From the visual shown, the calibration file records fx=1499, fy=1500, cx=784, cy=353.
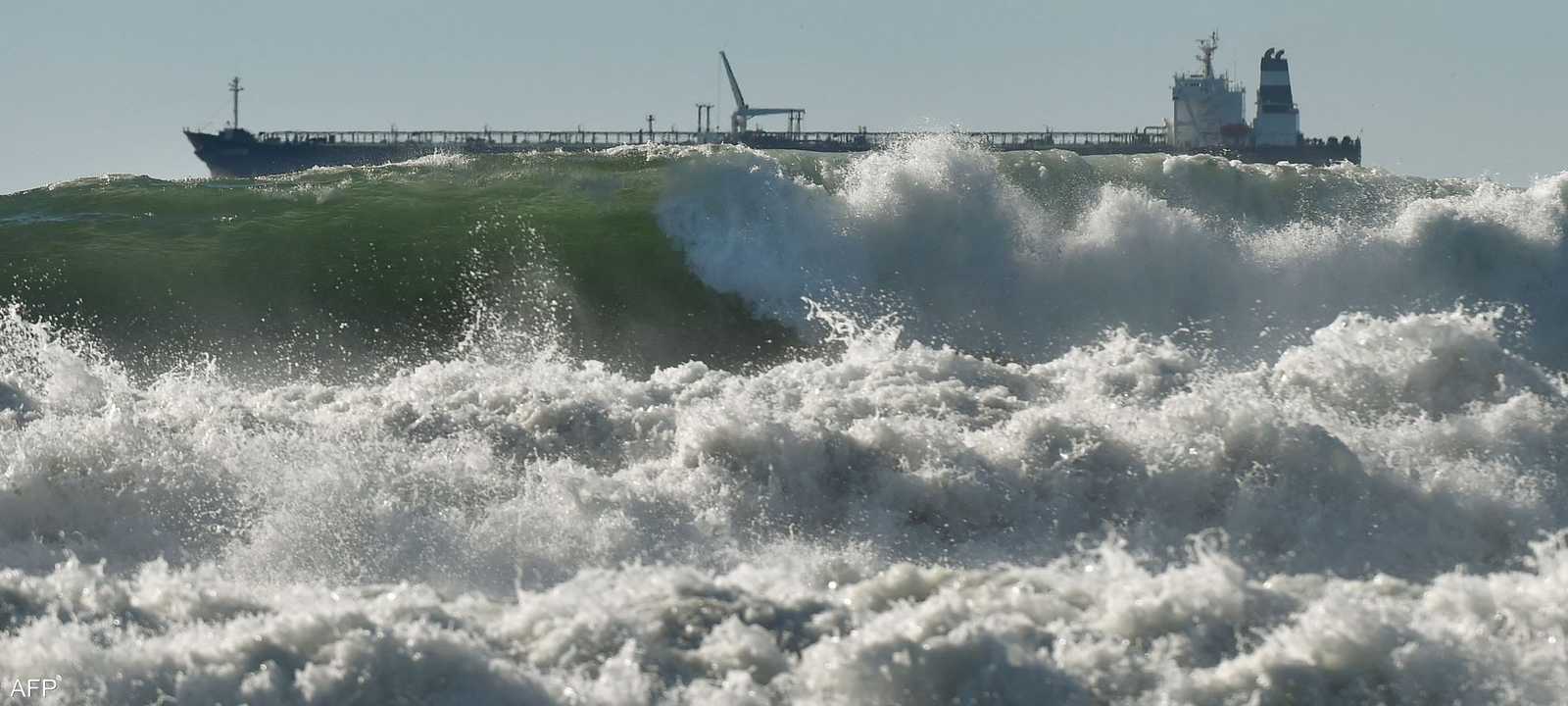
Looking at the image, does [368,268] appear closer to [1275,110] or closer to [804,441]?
[804,441]

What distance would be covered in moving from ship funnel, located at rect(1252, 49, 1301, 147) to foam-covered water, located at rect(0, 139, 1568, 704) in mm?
50077

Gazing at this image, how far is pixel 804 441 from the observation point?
10.4 m

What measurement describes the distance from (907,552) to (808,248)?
379 inches

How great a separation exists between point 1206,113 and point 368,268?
184 feet

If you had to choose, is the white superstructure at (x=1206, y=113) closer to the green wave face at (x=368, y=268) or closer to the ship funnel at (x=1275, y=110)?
the ship funnel at (x=1275, y=110)

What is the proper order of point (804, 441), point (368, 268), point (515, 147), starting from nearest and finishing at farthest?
1. point (804, 441)
2. point (368, 268)
3. point (515, 147)

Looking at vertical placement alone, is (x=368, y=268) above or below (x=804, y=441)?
above

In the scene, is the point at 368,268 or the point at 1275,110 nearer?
the point at 368,268

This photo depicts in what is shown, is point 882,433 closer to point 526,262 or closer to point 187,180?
point 526,262

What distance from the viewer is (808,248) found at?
1845 cm

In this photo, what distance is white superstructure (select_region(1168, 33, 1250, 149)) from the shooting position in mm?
66875

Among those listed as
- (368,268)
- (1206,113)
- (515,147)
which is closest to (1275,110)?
(1206,113)

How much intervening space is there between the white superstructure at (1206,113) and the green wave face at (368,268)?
49682mm

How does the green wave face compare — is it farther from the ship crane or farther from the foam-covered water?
the ship crane
